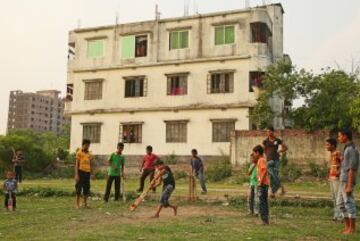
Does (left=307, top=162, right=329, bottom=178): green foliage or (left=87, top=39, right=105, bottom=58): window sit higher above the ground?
(left=87, top=39, right=105, bottom=58): window

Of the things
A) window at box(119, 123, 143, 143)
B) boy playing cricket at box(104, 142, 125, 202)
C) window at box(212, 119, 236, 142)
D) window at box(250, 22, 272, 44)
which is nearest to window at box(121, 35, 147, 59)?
window at box(119, 123, 143, 143)

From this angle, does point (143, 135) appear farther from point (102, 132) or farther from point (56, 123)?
point (56, 123)

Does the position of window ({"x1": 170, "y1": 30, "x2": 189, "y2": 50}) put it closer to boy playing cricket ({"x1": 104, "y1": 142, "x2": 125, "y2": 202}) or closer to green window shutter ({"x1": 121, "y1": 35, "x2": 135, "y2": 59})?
green window shutter ({"x1": 121, "y1": 35, "x2": 135, "y2": 59})

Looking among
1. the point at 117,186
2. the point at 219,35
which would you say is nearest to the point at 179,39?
the point at 219,35

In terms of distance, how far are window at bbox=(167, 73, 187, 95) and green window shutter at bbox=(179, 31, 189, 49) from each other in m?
2.15

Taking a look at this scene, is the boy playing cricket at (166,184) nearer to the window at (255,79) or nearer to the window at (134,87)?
the window at (255,79)

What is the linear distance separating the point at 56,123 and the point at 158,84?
118 m

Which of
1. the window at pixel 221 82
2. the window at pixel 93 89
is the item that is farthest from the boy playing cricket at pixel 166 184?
the window at pixel 93 89

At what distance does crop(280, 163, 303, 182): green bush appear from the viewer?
1017 inches

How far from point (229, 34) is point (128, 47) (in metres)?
8.14

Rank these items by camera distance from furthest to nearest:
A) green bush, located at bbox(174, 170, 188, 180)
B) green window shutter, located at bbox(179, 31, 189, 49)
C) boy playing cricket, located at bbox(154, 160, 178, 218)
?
green window shutter, located at bbox(179, 31, 189, 49) < green bush, located at bbox(174, 170, 188, 180) < boy playing cricket, located at bbox(154, 160, 178, 218)

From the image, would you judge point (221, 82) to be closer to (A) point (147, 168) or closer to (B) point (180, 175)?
(B) point (180, 175)

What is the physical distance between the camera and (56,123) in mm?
148000

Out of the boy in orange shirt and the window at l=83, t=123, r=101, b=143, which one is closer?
the boy in orange shirt
